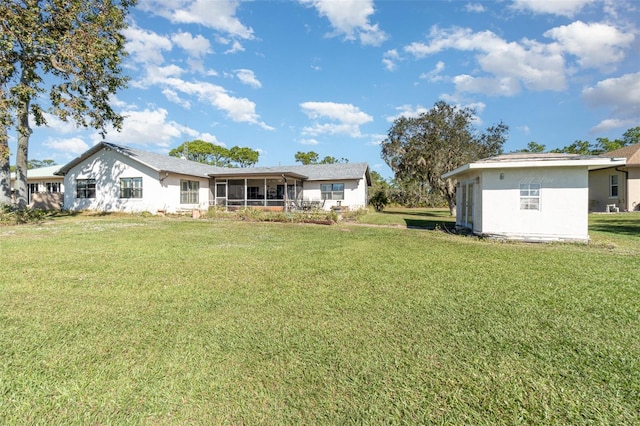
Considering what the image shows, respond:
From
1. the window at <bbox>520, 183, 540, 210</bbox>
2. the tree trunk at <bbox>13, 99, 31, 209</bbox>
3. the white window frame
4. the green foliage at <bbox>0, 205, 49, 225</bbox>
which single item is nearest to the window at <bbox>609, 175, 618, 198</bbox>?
the white window frame

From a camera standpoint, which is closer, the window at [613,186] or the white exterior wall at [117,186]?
the white exterior wall at [117,186]

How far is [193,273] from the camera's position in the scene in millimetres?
5848

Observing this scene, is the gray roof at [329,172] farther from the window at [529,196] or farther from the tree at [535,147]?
the tree at [535,147]

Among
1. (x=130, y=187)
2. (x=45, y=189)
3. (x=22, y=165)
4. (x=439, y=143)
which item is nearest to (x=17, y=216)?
(x=22, y=165)

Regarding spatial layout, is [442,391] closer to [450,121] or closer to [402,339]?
[402,339]

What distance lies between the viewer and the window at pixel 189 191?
852 inches

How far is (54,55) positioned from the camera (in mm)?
14609

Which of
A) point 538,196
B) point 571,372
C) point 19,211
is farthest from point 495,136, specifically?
point 19,211

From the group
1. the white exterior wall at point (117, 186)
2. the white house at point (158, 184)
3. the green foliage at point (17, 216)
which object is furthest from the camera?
the white house at point (158, 184)

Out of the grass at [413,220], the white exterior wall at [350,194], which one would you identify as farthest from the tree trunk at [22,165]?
the grass at [413,220]

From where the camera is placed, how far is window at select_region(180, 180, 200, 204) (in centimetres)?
2164

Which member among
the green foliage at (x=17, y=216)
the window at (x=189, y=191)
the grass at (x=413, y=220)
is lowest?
the grass at (x=413, y=220)

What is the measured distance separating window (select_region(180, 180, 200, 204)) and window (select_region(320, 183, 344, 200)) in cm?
→ 959

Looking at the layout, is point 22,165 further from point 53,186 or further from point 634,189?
point 634,189
